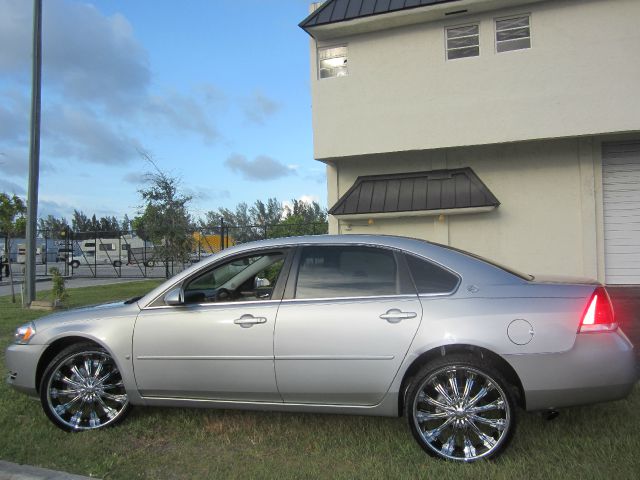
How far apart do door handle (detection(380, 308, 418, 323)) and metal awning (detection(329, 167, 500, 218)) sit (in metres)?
7.96

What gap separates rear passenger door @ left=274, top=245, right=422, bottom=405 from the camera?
3758mm

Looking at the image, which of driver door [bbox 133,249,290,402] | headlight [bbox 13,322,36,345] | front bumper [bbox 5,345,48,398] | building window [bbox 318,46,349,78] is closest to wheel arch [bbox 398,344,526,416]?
driver door [bbox 133,249,290,402]

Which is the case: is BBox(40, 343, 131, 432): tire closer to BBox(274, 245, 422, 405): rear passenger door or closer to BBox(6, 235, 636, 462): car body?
BBox(6, 235, 636, 462): car body

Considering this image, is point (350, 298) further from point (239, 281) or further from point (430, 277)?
point (239, 281)

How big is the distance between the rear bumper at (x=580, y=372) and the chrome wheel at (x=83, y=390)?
3113 millimetres

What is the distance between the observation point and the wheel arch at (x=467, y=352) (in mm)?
3652

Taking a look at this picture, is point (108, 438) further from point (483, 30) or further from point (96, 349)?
point (483, 30)

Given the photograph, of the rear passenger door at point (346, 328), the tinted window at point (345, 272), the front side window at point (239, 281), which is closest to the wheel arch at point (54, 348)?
the front side window at point (239, 281)

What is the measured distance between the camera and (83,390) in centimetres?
440

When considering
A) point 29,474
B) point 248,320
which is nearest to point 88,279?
point 29,474

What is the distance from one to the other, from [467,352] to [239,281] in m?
1.97

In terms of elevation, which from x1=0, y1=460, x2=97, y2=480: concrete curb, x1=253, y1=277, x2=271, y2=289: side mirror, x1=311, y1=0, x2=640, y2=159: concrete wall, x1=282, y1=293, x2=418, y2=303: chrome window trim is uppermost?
x1=311, y1=0, x2=640, y2=159: concrete wall

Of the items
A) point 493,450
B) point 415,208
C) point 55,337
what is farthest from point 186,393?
point 415,208

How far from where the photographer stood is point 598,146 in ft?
36.4
